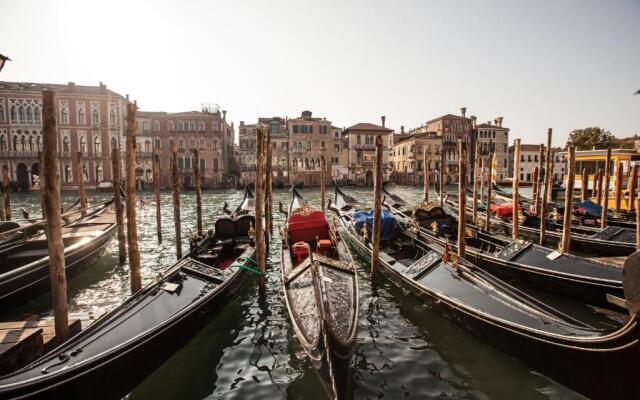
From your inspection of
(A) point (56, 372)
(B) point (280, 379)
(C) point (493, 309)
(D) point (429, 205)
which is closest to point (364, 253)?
(D) point (429, 205)

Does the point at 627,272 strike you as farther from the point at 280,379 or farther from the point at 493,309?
the point at 280,379

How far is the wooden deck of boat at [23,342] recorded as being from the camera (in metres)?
3.82

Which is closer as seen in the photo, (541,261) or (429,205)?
(541,261)

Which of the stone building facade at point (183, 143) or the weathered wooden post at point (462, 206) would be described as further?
the stone building facade at point (183, 143)

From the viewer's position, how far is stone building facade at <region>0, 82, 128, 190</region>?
34.4 metres

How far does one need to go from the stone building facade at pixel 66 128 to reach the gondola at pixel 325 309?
37.3 meters

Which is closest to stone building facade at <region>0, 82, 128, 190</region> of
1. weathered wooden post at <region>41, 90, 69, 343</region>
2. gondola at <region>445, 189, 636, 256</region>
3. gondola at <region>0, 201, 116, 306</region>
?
gondola at <region>0, 201, 116, 306</region>

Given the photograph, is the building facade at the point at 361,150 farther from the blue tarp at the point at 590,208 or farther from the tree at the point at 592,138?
the blue tarp at the point at 590,208

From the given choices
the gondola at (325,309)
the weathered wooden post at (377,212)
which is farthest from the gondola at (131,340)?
the weathered wooden post at (377,212)

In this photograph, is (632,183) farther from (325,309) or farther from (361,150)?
(361,150)

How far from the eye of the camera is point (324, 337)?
396cm

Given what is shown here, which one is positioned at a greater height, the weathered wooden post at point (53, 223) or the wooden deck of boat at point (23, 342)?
the weathered wooden post at point (53, 223)

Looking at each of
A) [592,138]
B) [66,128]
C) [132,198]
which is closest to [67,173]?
[66,128]

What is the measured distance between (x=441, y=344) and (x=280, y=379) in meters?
2.75
